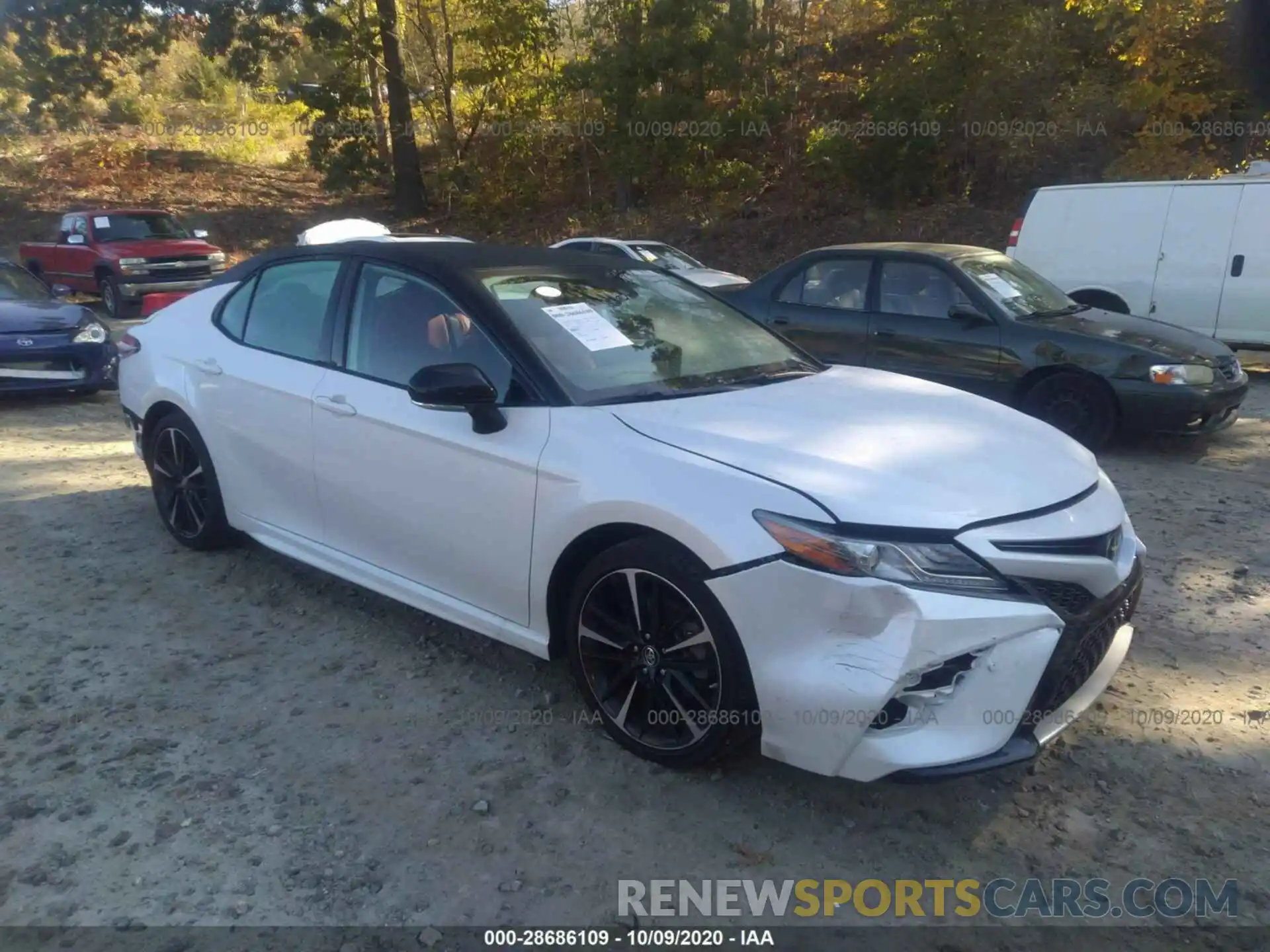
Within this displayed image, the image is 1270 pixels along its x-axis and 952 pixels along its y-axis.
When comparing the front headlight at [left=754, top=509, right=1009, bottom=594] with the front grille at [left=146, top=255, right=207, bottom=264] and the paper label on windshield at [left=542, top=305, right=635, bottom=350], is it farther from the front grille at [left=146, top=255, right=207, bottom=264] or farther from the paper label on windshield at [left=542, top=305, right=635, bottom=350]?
the front grille at [left=146, top=255, right=207, bottom=264]

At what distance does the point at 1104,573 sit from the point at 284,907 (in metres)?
2.54

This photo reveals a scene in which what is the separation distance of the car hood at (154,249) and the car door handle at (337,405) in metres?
14.4

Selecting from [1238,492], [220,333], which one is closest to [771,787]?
[220,333]

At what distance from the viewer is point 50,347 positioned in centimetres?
901

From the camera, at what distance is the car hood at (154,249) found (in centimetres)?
1660

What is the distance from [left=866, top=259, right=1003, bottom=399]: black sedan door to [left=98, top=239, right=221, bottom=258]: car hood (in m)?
12.9

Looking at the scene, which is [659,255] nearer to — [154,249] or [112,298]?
[154,249]

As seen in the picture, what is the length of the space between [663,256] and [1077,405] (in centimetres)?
890

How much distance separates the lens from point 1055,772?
338 centimetres

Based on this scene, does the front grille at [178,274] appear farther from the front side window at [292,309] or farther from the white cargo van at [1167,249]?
the front side window at [292,309]

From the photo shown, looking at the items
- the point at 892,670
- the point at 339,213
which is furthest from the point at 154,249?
the point at 892,670

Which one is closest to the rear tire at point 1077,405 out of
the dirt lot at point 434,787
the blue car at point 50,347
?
the dirt lot at point 434,787

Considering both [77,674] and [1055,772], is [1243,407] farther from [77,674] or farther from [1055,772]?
[77,674]

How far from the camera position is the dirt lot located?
9.43 ft
